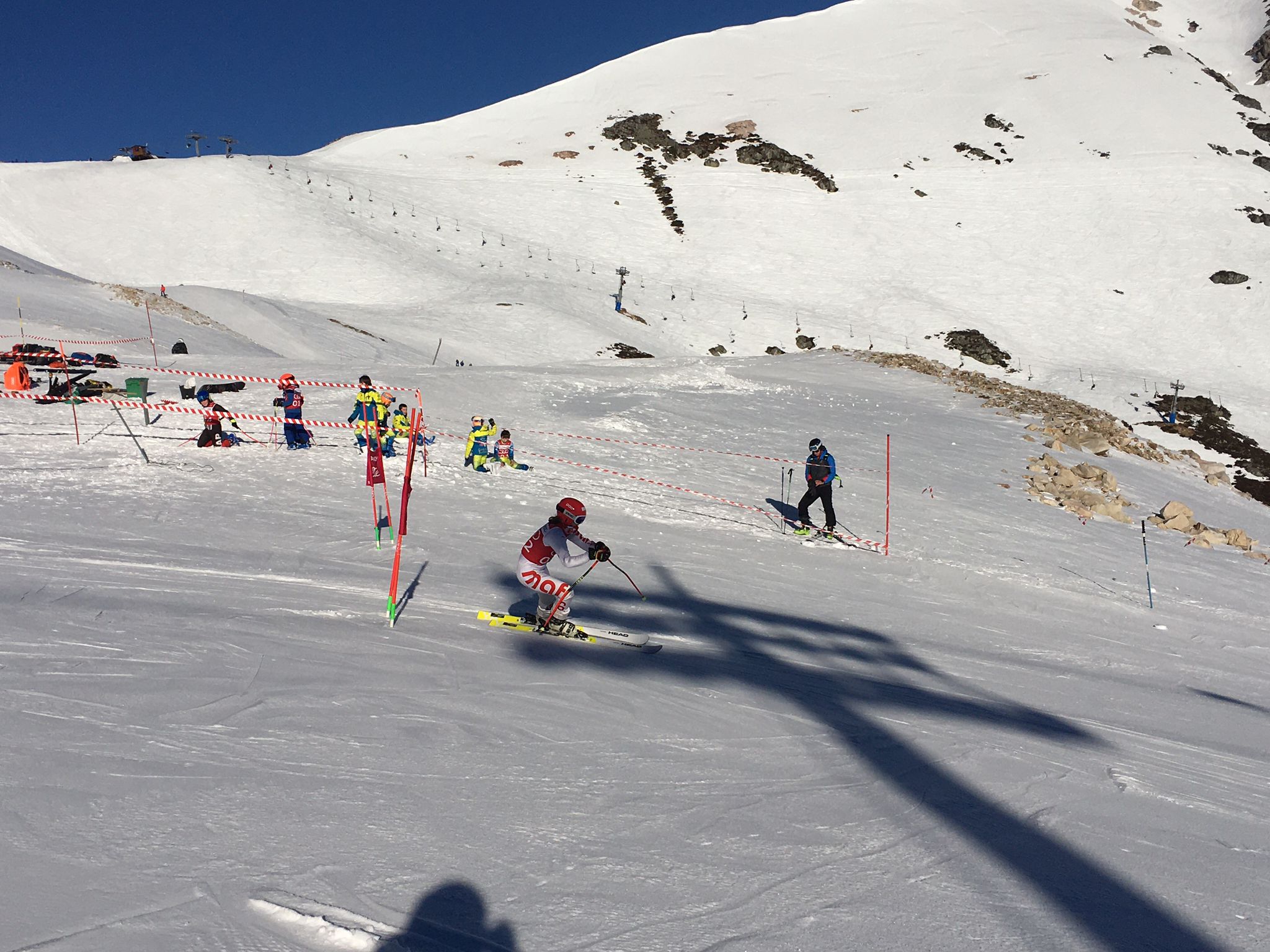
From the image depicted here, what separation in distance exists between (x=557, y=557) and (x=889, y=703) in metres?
3.37

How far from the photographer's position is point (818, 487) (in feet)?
46.6

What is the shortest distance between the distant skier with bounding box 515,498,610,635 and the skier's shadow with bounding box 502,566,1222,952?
25cm

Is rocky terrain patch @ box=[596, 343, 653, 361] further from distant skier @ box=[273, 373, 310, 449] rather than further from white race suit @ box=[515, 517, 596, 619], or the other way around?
white race suit @ box=[515, 517, 596, 619]

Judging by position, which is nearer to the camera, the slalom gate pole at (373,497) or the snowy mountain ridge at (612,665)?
the snowy mountain ridge at (612,665)

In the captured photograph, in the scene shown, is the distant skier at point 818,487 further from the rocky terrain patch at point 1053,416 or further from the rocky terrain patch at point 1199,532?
the rocky terrain patch at point 1053,416

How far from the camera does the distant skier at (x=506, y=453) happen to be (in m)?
15.7

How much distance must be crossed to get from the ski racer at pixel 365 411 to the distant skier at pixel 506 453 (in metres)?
2.26

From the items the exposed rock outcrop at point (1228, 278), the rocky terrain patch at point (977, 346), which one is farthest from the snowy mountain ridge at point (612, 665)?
the exposed rock outcrop at point (1228, 278)

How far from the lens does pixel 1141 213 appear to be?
5966 cm

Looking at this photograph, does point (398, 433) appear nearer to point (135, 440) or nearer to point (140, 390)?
point (135, 440)

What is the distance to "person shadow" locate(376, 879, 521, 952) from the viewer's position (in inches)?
134

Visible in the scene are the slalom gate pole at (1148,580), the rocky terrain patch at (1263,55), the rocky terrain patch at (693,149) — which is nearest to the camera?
the slalom gate pole at (1148,580)

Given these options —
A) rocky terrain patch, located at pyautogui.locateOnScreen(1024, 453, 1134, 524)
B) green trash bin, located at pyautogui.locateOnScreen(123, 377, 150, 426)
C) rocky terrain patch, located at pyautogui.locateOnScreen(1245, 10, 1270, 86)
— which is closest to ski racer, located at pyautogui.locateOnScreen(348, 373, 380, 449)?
green trash bin, located at pyautogui.locateOnScreen(123, 377, 150, 426)

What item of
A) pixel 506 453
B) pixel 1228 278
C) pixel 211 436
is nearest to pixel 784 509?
pixel 506 453
